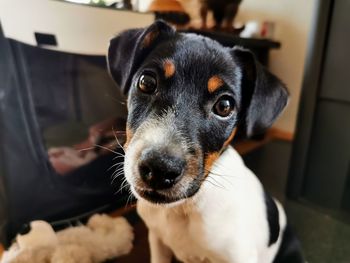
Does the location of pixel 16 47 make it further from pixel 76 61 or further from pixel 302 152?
pixel 302 152

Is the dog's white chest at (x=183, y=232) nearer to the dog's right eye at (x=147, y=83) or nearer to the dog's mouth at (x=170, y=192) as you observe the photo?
the dog's mouth at (x=170, y=192)

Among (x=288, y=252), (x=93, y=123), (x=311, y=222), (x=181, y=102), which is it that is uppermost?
(x=181, y=102)

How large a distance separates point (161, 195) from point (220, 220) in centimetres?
27

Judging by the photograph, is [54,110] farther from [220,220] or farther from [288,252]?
[288,252]

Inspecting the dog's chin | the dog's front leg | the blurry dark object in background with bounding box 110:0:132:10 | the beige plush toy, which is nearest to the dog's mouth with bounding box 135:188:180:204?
the dog's chin

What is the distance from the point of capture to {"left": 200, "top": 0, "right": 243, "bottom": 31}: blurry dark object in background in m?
2.83

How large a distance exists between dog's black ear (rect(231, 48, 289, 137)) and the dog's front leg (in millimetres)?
545

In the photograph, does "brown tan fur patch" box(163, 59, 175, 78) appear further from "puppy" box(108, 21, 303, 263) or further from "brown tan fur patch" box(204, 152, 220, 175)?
"brown tan fur patch" box(204, 152, 220, 175)

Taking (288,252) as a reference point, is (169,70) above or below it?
above

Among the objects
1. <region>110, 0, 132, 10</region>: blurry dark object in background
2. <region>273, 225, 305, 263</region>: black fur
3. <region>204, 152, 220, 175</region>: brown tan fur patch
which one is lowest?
<region>273, 225, 305, 263</region>: black fur

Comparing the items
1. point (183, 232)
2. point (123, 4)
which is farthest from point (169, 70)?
point (123, 4)

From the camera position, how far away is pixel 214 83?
3.34ft

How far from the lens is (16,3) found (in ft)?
4.33

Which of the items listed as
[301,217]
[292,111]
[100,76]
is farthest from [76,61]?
[292,111]
